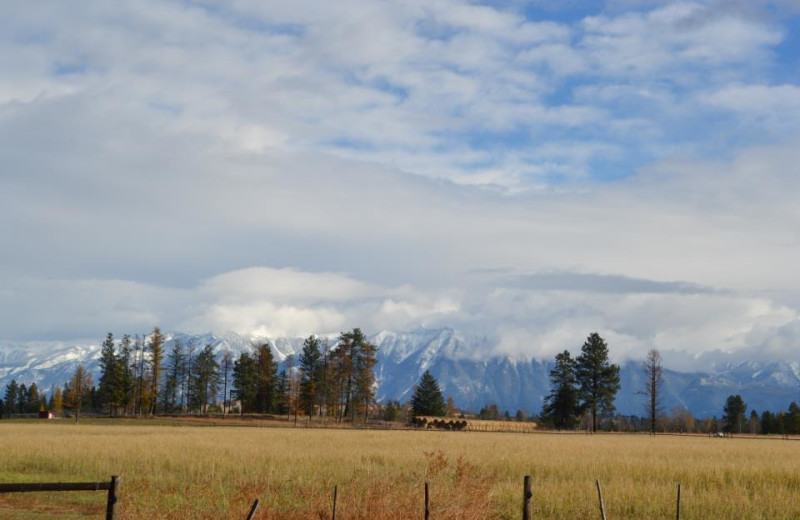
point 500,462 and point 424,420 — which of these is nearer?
point 500,462

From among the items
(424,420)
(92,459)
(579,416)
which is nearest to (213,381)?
(424,420)

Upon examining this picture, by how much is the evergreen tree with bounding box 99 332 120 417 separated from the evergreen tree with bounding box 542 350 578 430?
67.1 meters

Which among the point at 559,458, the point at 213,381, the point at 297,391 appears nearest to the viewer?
the point at 559,458

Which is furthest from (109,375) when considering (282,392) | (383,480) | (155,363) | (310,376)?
(383,480)

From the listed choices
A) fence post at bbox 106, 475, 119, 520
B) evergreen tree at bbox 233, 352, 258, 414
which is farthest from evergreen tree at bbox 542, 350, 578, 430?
fence post at bbox 106, 475, 119, 520

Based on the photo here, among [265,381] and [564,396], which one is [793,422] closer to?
[564,396]

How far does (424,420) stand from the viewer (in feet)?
357

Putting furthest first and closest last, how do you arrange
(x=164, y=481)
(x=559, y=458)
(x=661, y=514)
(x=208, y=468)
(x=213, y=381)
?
(x=213, y=381) < (x=559, y=458) < (x=208, y=468) < (x=164, y=481) < (x=661, y=514)

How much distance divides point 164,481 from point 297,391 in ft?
299

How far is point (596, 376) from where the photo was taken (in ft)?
334

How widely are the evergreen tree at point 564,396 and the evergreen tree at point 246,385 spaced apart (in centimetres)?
4949

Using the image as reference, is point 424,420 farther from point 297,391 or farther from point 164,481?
point 164,481

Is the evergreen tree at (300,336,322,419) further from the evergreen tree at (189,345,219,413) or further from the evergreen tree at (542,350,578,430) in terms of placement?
the evergreen tree at (542,350,578,430)

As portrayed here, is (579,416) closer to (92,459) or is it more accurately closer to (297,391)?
(297,391)
